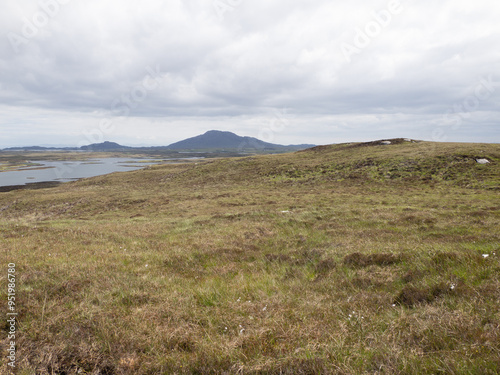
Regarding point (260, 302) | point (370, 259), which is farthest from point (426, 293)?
point (260, 302)

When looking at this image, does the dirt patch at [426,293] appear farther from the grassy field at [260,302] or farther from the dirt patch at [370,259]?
the dirt patch at [370,259]

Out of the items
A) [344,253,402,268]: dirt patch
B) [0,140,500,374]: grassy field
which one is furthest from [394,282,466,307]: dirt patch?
[344,253,402,268]: dirt patch

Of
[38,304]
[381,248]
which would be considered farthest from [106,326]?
[381,248]

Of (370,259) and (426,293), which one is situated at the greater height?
(426,293)

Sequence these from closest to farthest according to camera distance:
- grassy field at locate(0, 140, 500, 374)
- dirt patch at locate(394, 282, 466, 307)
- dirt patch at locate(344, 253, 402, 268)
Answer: grassy field at locate(0, 140, 500, 374) < dirt patch at locate(394, 282, 466, 307) < dirt patch at locate(344, 253, 402, 268)

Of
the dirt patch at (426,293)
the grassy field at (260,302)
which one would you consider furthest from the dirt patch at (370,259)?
the dirt patch at (426,293)

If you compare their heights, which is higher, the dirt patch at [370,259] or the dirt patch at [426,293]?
the dirt patch at [426,293]

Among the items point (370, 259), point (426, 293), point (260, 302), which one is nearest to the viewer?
point (426, 293)

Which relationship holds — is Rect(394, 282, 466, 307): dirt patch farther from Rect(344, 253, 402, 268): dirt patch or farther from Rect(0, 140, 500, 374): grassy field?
Rect(344, 253, 402, 268): dirt patch

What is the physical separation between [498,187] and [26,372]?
45881 millimetres

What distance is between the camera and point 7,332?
17.3ft

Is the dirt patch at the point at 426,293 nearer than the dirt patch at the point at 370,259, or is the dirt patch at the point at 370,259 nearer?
the dirt patch at the point at 426,293

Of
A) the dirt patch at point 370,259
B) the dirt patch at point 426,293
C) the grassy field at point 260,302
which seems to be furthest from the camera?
the dirt patch at point 370,259

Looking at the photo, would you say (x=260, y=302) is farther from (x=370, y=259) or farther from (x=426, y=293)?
(x=370, y=259)
